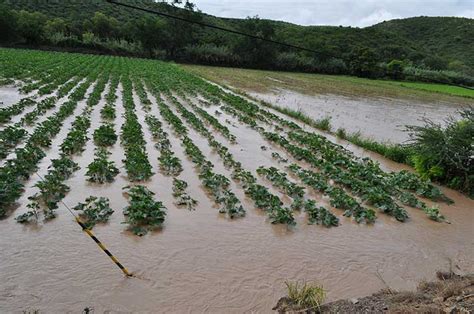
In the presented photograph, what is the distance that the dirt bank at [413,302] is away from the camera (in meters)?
4.31

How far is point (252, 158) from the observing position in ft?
37.4

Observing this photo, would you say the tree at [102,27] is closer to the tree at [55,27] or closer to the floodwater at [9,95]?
the tree at [55,27]

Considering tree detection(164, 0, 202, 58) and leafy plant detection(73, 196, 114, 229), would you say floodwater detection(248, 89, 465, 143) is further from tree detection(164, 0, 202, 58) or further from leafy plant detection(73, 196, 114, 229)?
tree detection(164, 0, 202, 58)

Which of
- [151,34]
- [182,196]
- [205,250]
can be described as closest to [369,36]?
[151,34]

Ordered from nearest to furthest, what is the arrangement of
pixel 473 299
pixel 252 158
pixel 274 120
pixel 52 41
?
pixel 473 299 < pixel 252 158 < pixel 274 120 < pixel 52 41

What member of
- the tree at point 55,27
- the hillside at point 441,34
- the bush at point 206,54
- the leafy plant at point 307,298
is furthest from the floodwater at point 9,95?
the hillside at point 441,34

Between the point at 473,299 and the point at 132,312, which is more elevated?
the point at 473,299

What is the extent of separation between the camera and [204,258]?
600cm

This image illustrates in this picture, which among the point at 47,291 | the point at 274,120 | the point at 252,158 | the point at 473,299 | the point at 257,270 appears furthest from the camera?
the point at 274,120

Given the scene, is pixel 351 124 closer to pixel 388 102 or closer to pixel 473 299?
pixel 388 102

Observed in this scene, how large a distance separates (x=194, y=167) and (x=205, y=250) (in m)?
3.95

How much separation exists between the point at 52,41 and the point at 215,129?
147ft

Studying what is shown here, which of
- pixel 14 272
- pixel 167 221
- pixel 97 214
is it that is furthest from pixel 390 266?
pixel 14 272

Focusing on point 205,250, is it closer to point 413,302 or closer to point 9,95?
point 413,302
